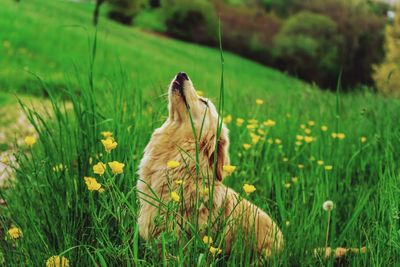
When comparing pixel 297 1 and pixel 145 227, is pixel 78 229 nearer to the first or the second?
pixel 145 227

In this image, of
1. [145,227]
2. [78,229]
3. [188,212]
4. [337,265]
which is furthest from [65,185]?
[337,265]

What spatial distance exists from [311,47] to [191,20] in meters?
10.4

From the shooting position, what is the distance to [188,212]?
113 inches

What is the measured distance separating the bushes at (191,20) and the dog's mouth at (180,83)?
37.0m

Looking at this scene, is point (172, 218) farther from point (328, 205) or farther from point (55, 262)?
point (328, 205)

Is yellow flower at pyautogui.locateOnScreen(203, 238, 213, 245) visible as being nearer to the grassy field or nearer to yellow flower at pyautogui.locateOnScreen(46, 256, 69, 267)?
the grassy field

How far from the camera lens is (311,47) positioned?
134 feet

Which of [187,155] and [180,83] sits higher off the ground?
[180,83]

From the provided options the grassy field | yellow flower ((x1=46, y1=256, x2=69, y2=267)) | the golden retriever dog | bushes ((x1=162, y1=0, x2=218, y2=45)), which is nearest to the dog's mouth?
the golden retriever dog

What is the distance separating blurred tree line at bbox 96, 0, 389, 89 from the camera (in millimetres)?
38625

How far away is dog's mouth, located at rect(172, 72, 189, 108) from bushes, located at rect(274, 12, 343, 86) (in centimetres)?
3750

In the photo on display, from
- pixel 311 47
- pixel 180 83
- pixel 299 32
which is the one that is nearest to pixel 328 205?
pixel 180 83

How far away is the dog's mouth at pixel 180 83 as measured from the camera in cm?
312

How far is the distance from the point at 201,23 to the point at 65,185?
39.6 metres
